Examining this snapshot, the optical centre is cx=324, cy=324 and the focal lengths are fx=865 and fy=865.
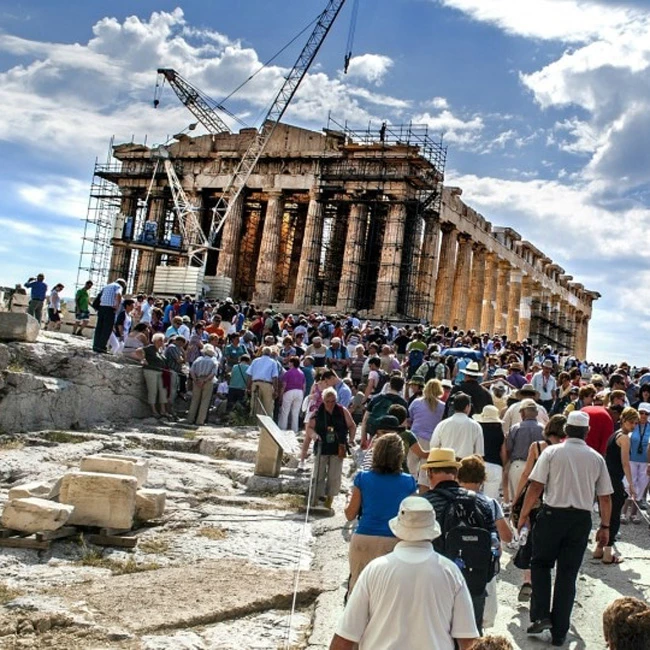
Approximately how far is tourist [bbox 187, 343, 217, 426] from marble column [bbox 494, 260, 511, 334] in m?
37.0

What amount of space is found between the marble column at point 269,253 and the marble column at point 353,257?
12.1 ft

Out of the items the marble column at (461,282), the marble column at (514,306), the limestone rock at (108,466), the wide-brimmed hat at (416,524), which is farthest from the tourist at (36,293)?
the marble column at (514,306)

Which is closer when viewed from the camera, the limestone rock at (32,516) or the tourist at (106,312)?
the limestone rock at (32,516)

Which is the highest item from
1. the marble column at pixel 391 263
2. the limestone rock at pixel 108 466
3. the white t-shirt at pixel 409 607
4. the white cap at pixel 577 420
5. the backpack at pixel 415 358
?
the marble column at pixel 391 263

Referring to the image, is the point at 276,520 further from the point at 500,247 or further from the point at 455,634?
the point at 500,247

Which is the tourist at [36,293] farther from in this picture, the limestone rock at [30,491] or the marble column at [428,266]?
the marble column at [428,266]

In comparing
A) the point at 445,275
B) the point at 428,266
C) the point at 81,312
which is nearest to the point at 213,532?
the point at 81,312

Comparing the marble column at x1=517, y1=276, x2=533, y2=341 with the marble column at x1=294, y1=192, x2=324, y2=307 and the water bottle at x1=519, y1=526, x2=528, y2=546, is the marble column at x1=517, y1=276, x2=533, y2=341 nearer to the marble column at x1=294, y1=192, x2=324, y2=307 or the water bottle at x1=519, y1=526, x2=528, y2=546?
the marble column at x1=294, y1=192, x2=324, y2=307

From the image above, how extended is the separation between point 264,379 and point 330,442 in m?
5.13

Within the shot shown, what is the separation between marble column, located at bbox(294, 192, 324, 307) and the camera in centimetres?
3867

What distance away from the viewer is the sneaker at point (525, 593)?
684cm

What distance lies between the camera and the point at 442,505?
4910 millimetres

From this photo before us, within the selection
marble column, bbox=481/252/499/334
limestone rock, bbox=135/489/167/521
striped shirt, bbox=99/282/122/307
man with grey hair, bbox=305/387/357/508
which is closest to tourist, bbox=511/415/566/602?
man with grey hair, bbox=305/387/357/508

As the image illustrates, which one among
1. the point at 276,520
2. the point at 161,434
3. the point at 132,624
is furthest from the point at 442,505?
the point at 161,434
